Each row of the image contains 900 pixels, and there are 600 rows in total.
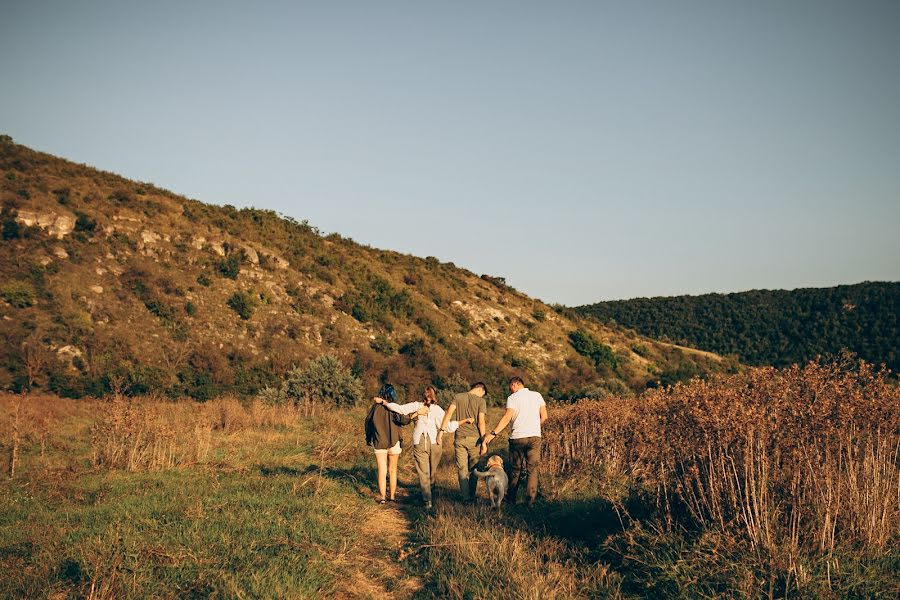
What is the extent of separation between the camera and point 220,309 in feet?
93.1

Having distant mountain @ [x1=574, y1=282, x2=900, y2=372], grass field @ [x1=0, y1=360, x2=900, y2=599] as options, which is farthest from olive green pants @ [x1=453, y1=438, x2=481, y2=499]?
distant mountain @ [x1=574, y1=282, x2=900, y2=372]

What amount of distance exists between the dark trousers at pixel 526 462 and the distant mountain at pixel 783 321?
43368 mm

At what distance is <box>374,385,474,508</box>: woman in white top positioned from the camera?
29.8ft

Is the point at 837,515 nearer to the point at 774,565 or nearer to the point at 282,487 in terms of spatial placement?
the point at 774,565

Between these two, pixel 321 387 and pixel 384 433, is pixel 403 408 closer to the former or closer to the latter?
pixel 384 433

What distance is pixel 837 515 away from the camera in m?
5.11

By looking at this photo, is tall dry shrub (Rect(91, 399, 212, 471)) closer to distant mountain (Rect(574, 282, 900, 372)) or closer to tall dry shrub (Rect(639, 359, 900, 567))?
tall dry shrub (Rect(639, 359, 900, 567))

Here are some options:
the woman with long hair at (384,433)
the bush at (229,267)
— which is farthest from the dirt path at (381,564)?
the bush at (229,267)

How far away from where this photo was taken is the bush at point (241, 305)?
94.5ft

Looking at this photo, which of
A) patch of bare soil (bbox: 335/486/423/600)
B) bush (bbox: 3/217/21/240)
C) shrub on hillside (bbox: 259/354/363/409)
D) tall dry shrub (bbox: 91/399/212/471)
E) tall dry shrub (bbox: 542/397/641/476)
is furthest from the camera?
bush (bbox: 3/217/21/240)

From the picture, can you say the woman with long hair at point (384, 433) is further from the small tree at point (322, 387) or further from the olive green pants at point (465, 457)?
the small tree at point (322, 387)

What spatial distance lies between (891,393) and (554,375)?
31206mm

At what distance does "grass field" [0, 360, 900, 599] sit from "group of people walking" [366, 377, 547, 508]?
1.59 feet

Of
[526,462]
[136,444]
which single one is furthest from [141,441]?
[526,462]
